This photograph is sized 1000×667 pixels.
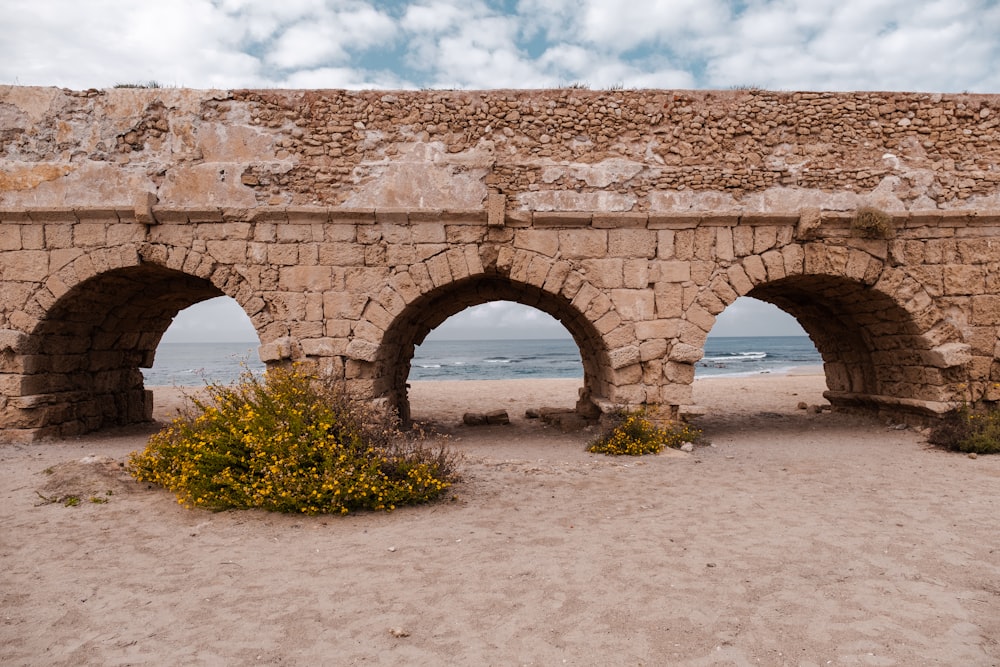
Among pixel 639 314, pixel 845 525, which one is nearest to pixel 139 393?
pixel 639 314

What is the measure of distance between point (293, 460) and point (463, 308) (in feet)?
19.1

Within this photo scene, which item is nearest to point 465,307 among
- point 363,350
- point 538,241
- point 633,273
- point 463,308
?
point 463,308

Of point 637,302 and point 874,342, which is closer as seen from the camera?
point 637,302

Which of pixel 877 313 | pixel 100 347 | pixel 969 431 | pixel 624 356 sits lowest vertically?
pixel 969 431

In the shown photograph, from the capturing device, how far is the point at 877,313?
29.5ft

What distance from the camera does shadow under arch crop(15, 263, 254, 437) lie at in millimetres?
8242

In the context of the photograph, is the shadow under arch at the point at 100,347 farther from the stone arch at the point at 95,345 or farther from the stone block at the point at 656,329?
the stone block at the point at 656,329

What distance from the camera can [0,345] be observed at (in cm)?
803

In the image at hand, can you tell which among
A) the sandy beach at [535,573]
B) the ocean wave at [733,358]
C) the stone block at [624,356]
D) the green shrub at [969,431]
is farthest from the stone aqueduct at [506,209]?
the ocean wave at [733,358]

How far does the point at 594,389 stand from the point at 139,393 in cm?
755

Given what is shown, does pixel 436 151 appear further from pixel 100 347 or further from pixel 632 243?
pixel 100 347

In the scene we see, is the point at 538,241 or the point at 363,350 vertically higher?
the point at 538,241

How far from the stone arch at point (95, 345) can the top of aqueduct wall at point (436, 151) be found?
1.16 metres

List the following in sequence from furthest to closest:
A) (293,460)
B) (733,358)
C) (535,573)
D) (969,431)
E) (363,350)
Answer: (733,358)
(363,350)
(969,431)
(293,460)
(535,573)
